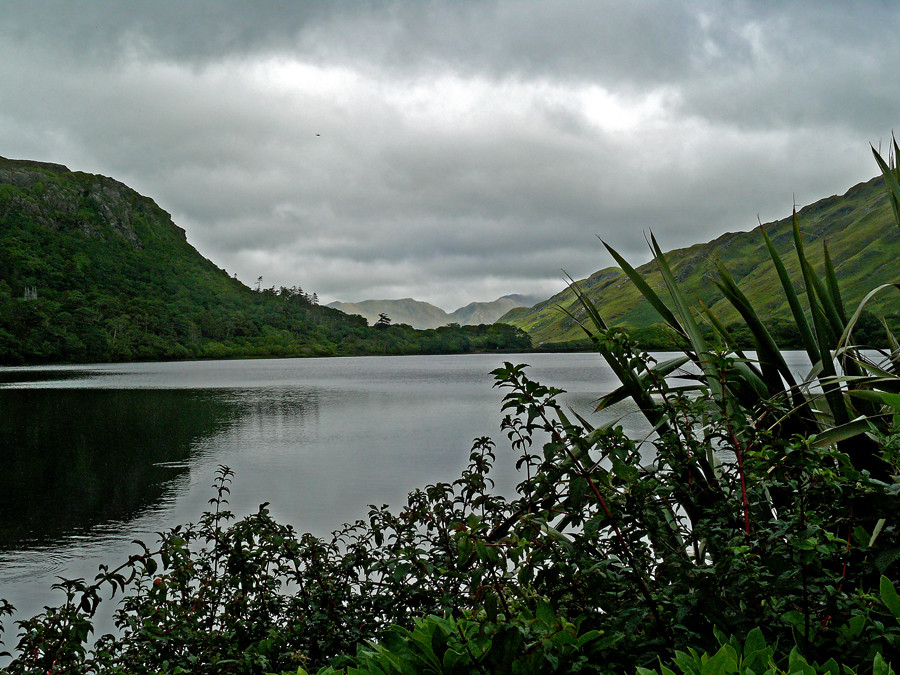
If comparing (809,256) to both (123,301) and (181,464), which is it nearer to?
(181,464)

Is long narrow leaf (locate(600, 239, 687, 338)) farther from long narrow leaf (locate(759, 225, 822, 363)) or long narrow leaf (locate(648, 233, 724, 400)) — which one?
long narrow leaf (locate(759, 225, 822, 363))

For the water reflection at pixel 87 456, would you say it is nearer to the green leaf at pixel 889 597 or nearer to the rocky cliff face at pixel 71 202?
the green leaf at pixel 889 597

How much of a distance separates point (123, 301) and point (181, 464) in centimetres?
13722

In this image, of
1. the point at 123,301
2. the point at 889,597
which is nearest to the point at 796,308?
the point at 889,597

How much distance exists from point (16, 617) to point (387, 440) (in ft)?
42.3

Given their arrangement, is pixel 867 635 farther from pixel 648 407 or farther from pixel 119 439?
pixel 119 439

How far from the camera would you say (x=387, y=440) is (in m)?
18.8

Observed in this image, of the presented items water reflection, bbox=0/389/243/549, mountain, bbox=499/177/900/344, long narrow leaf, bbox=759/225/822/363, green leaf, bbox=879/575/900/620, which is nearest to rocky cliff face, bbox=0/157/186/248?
mountain, bbox=499/177/900/344

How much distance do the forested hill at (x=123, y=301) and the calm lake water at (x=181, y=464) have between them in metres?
76.8

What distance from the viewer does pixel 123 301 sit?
13400 centimetres

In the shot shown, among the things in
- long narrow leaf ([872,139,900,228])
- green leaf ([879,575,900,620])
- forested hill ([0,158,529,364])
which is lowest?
green leaf ([879,575,900,620])

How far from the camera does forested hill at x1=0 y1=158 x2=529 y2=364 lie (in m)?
99.6

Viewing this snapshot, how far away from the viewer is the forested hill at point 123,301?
99562 mm

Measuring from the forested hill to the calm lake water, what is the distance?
7676cm
